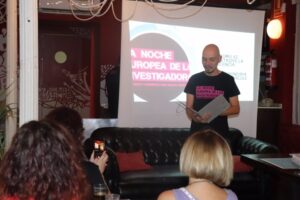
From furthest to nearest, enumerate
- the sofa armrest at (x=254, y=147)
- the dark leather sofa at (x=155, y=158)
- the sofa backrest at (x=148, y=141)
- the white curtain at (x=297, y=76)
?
1. the white curtain at (x=297, y=76)
2. the sofa backrest at (x=148, y=141)
3. the sofa armrest at (x=254, y=147)
4. the dark leather sofa at (x=155, y=158)

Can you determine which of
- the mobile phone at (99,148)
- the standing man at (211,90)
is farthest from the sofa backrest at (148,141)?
the mobile phone at (99,148)

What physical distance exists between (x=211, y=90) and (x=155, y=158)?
1248 millimetres

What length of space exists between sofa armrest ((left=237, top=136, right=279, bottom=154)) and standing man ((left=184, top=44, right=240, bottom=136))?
679 mm

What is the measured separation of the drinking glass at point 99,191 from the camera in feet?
6.91

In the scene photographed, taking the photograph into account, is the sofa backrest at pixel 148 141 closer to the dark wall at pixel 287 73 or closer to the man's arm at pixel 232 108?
the man's arm at pixel 232 108

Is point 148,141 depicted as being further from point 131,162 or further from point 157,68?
point 157,68

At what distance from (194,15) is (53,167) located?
4.37 metres

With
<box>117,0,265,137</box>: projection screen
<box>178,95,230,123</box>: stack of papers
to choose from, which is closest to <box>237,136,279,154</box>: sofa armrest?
<box>117,0,265,137</box>: projection screen

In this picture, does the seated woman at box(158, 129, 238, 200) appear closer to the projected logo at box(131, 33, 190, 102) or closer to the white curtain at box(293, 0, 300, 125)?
the projected logo at box(131, 33, 190, 102)

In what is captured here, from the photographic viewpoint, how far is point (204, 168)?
5.87 ft

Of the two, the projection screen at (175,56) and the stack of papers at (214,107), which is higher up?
the projection screen at (175,56)

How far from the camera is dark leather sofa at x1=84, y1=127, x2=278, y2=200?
4297mm

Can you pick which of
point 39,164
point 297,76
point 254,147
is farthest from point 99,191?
point 297,76

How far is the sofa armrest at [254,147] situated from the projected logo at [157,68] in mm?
1020
